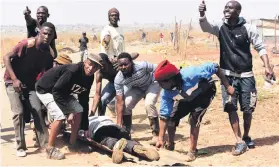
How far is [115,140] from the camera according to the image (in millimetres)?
6254

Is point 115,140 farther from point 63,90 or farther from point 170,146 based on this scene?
point 63,90

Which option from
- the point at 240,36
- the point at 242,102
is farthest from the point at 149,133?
the point at 240,36

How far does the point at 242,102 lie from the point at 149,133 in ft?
6.92

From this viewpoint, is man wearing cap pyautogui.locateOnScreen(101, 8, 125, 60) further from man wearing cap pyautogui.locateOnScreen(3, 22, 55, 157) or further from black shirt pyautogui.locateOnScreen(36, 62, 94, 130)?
black shirt pyautogui.locateOnScreen(36, 62, 94, 130)

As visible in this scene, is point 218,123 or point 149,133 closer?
point 149,133

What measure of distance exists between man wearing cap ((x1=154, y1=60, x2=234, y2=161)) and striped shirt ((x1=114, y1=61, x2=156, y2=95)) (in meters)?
0.92

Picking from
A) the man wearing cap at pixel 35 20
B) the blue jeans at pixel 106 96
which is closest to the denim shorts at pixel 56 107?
the blue jeans at pixel 106 96

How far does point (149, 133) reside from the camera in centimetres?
785

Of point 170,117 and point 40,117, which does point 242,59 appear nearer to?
point 170,117

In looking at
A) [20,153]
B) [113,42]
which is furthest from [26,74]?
[113,42]

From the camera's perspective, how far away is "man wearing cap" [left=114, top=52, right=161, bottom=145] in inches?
271

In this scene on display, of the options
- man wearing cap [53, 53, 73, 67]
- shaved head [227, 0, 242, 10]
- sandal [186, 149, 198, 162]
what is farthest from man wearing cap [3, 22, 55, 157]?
shaved head [227, 0, 242, 10]

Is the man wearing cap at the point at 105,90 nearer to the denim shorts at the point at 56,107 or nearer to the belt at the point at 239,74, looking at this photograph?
the denim shorts at the point at 56,107

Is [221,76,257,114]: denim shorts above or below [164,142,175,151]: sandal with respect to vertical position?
above
